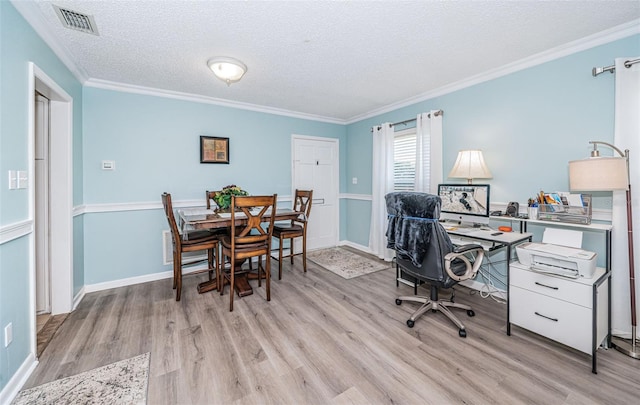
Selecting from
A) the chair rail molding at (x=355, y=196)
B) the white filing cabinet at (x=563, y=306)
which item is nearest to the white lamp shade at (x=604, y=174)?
the white filing cabinet at (x=563, y=306)

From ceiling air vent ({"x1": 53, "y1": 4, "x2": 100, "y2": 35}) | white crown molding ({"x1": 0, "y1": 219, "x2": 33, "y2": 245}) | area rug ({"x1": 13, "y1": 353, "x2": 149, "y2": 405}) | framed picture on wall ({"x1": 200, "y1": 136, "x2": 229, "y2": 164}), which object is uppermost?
ceiling air vent ({"x1": 53, "y1": 4, "x2": 100, "y2": 35})

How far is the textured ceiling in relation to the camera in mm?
1825

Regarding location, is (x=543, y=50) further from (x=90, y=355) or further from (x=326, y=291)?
(x=90, y=355)

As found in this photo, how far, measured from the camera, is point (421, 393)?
1567 millimetres

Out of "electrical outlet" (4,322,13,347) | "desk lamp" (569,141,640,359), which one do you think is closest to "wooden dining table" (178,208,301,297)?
"electrical outlet" (4,322,13,347)

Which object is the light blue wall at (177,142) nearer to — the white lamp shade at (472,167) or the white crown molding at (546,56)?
the white crown molding at (546,56)

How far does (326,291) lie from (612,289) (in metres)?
2.39

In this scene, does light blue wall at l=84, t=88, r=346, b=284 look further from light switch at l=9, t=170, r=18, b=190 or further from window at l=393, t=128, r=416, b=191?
window at l=393, t=128, r=416, b=191

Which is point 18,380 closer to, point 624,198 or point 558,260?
point 558,260

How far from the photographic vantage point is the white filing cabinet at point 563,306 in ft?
5.76

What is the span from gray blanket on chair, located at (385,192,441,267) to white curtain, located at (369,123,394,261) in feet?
5.97

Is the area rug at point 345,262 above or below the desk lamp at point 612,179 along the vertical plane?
below

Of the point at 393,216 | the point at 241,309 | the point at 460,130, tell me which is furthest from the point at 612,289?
the point at 241,309

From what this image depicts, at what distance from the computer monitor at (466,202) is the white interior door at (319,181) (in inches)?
89.8
